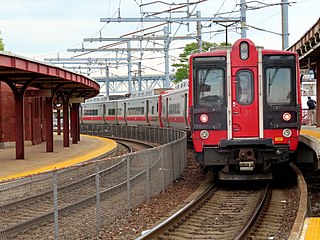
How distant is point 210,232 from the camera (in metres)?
10.1

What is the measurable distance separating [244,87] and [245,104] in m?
0.42

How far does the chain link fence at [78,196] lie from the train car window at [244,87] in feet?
7.67

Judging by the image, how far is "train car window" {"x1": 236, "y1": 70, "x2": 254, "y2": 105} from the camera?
14234 mm

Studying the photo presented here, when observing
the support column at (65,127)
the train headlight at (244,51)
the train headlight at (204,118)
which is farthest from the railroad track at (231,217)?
the support column at (65,127)

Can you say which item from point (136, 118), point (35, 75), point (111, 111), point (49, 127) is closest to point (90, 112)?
point (111, 111)

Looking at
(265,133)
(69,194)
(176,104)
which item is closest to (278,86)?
(265,133)

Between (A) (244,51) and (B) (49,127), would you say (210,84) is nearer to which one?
(A) (244,51)

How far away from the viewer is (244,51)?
14.4 meters

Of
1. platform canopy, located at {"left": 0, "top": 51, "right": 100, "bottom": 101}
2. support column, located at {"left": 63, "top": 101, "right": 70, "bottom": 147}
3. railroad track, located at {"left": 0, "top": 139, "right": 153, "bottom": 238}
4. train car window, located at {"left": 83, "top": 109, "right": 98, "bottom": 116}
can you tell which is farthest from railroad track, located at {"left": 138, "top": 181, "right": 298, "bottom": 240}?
train car window, located at {"left": 83, "top": 109, "right": 98, "bottom": 116}

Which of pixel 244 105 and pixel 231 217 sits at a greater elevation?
pixel 244 105

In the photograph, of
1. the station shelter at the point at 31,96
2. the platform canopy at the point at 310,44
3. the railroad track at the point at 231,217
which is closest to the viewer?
the railroad track at the point at 231,217

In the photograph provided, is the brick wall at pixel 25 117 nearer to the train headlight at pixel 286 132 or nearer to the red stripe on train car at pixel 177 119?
the red stripe on train car at pixel 177 119

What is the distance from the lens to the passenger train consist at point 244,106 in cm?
1413

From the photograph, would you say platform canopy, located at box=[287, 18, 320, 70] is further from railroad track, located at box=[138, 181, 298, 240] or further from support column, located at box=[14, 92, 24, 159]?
support column, located at box=[14, 92, 24, 159]
